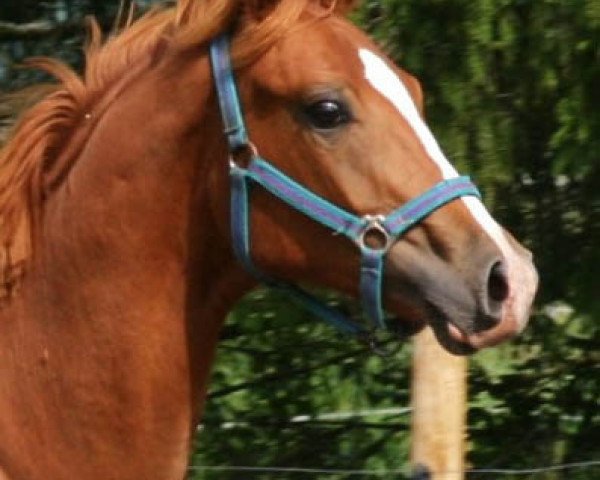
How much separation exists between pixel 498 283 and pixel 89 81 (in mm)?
913

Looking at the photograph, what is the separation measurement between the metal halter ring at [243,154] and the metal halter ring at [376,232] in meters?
0.24

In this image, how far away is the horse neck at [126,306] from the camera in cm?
272

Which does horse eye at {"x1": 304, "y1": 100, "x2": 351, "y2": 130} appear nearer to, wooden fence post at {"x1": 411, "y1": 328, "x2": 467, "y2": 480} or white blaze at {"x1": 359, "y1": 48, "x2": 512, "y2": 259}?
white blaze at {"x1": 359, "y1": 48, "x2": 512, "y2": 259}

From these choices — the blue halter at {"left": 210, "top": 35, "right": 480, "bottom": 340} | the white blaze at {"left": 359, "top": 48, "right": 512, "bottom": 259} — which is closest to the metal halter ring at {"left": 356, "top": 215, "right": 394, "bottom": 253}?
the blue halter at {"left": 210, "top": 35, "right": 480, "bottom": 340}

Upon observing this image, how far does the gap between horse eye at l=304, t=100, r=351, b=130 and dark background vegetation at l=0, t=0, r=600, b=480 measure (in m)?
1.25

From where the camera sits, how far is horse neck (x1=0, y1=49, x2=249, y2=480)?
272cm

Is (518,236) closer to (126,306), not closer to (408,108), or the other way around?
(408,108)

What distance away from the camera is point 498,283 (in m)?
2.53

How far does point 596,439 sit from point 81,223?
9.57 feet

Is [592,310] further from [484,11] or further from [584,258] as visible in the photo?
[484,11]

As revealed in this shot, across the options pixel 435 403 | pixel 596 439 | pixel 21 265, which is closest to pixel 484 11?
pixel 435 403

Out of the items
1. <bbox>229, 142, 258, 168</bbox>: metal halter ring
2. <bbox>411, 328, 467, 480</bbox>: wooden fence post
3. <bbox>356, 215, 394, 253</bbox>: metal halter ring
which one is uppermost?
<bbox>229, 142, 258, 168</bbox>: metal halter ring

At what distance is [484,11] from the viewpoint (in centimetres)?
382

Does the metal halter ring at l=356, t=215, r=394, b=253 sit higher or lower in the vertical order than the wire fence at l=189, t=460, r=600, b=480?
higher
